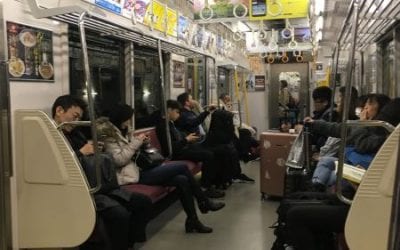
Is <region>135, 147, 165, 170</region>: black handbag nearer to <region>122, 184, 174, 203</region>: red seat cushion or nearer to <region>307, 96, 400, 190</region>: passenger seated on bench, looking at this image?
<region>122, 184, 174, 203</region>: red seat cushion

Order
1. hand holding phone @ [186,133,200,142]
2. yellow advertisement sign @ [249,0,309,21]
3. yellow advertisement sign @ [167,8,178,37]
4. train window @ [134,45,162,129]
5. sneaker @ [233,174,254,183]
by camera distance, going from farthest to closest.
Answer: sneaker @ [233,174,254,183], yellow advertisement sign @ [167,8,178,37], yellow advertisement sign @ [249,0,309,21], hand holding phone @ [186,133,200,142], train window @ [134,45,162,129]

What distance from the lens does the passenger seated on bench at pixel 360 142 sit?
3152 millimetres

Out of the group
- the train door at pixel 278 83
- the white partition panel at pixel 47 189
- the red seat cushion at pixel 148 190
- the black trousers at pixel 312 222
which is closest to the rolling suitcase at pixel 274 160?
the red seat cushion at pixel 148 190

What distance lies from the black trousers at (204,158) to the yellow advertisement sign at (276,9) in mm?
1993

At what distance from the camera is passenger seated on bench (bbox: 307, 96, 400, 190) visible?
315 cm

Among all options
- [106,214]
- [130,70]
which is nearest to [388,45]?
[130,70]

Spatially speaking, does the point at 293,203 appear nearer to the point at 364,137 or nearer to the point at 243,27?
the point at 364,137

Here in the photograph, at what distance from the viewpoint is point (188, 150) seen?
5641 millimetres

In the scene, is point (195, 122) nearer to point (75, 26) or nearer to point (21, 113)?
point (75, 26)

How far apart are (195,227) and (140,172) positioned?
0.74 metres

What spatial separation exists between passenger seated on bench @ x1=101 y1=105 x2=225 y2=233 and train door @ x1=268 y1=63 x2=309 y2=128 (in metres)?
8.70

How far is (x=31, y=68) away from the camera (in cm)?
327

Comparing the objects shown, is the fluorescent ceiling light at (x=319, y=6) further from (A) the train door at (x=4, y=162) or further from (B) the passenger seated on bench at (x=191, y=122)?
(A) the train door at (x=4, y=162)

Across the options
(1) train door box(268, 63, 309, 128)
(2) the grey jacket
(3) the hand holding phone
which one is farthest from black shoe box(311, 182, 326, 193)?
(1) train door box(268, 63, 309, 128)
